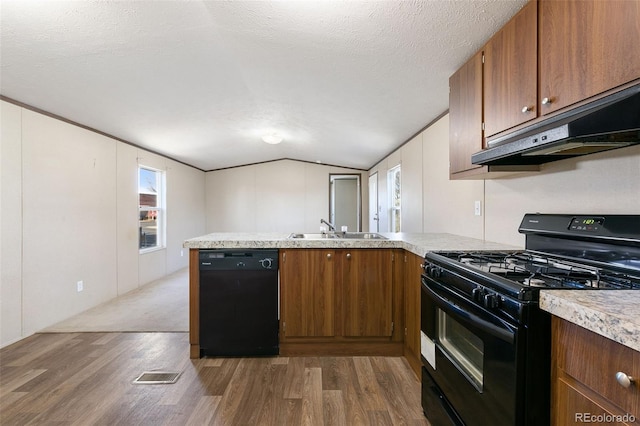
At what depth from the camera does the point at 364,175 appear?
7438 millimetres

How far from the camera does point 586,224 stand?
1408 millimetres

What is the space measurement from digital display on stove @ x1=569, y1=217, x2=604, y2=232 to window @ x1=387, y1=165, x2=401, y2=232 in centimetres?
350

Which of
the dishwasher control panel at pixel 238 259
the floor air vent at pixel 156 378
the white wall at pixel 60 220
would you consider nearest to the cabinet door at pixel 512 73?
the dishwasher control panel at pixel 238 259

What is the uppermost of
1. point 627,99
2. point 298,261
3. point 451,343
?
point 627,99

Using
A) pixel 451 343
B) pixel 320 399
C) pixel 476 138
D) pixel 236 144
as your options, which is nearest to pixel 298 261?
pixel 320 399

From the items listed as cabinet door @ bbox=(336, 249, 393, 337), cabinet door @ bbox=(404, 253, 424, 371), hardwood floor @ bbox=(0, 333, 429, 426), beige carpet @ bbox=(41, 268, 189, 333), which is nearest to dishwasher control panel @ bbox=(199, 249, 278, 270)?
cabinet door @ bbox=(336, 249, 393, 337)

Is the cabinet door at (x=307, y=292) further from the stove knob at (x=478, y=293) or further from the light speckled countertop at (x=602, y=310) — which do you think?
the light speckled countertop at (x=602, y=310)

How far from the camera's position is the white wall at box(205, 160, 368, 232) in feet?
24.4

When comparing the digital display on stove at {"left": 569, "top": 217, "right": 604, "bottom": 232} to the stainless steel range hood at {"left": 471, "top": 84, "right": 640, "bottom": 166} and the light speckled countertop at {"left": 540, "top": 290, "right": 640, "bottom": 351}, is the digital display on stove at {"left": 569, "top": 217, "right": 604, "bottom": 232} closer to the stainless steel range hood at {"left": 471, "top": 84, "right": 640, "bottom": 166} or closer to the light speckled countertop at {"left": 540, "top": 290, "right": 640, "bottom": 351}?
the stainless steel range hood at {"left": 471, "top": 84, "right": 640, "bottom": 166}

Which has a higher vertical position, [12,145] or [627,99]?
[12,145]

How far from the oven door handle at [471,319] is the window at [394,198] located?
345 centimetres

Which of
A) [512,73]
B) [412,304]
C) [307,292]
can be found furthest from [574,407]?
[307,292]

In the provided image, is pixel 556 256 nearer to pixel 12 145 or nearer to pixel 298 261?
pixel 298 261

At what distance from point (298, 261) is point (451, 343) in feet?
4.13
